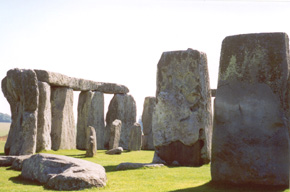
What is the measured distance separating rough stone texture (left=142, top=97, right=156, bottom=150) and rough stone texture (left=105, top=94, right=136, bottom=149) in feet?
2.90

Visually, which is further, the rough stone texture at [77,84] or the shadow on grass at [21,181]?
the rough stone texture at [77,84]

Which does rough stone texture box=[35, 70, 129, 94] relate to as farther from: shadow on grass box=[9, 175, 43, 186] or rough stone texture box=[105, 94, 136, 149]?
shadow on grass box=[9, 175, 43, 186]

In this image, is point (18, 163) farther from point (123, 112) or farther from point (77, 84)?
point (123, 112)

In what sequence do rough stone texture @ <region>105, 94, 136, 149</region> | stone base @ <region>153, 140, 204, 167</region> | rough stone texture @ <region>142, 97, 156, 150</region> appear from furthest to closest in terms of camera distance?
1. rough stone texture @ <region>105, 94, 136, 149</region>
2. rough stone texture @ <region>142, 97, 156, 150</region>
3. stone base @ <region>153, 140, 204, 167</region>

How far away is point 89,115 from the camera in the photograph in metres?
22.8

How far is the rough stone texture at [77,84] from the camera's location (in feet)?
59.6

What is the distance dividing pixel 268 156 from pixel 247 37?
2103 mm

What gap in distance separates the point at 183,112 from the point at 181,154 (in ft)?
4.09

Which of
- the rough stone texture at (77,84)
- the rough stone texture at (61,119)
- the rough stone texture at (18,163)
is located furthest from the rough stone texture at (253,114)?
the rough stone texture at (61,119)

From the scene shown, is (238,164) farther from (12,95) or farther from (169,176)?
(12,95)

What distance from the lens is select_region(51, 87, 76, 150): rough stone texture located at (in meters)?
19.6

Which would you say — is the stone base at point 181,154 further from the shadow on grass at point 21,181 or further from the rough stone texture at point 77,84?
the rough stone texture at point 77,84

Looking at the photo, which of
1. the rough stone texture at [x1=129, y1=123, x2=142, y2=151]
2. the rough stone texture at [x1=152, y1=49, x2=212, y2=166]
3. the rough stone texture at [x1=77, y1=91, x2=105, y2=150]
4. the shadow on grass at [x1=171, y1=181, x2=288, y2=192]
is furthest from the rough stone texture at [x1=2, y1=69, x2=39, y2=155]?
the shadow on grass at [x1=171, y1=181, x2=288, y2=192]

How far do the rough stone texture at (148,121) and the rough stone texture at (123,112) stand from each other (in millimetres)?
883
